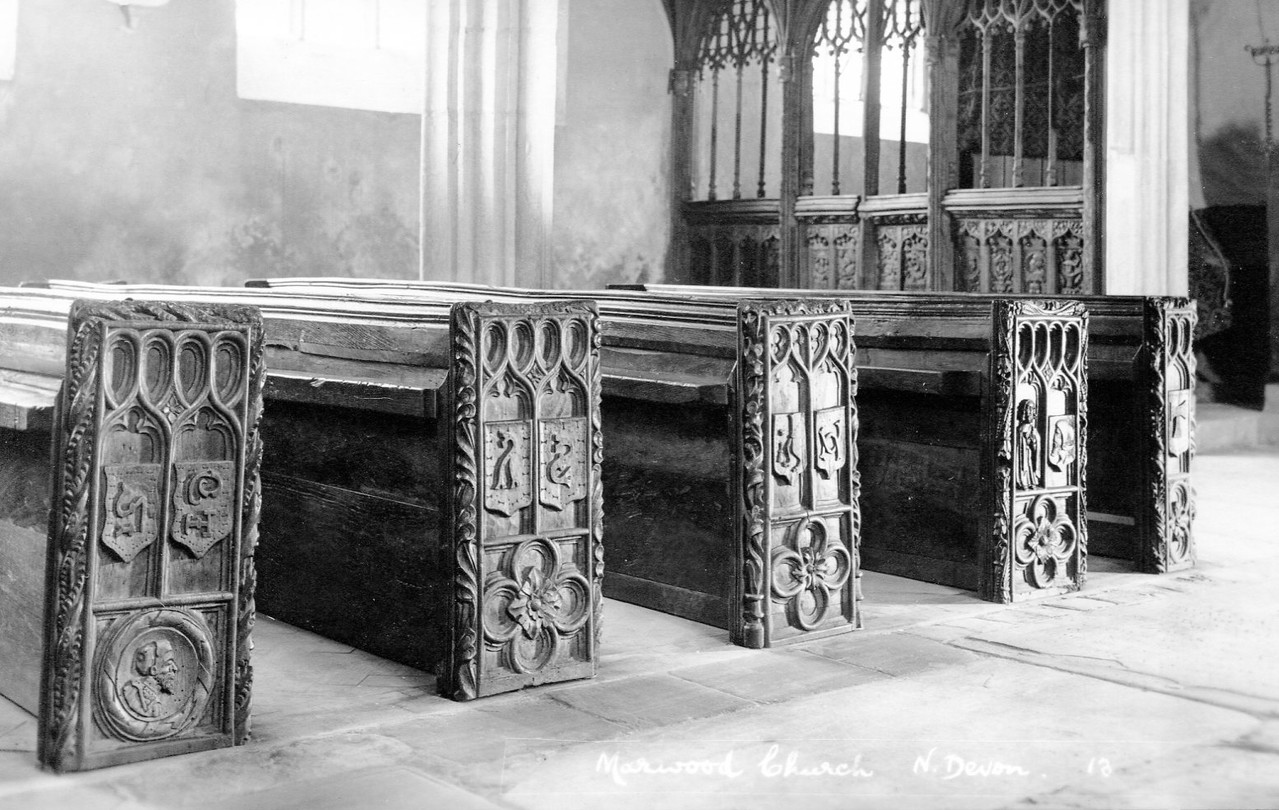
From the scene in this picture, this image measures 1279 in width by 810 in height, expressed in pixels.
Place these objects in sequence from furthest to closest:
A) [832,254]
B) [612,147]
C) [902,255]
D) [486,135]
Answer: [612,147] → [832,254] → [902,255] → [486,135]

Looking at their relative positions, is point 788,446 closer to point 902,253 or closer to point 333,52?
point 902,253

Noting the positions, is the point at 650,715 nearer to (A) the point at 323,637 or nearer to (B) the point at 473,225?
(A) the point at 323,637

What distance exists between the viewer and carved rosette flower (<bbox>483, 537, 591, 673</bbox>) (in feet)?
10.9

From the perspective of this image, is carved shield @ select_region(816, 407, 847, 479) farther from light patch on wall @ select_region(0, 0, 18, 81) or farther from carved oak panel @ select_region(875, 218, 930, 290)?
light patch on wall @ select_region(0, 0, 18, 81)

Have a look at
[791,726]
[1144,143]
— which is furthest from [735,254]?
[791,726]

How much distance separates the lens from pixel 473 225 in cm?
837

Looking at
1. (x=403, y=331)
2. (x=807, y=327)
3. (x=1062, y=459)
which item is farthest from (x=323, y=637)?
(x=1062, y=459)

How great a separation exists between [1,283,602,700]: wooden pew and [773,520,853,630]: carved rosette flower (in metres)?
0.59

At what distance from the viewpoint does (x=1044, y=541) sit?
4.41 metres

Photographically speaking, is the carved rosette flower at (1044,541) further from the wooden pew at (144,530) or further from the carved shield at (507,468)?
the wooden pew at (144,530)

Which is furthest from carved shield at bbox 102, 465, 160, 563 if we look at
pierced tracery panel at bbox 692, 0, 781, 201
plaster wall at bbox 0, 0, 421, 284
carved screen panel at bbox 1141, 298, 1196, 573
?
pierced tracery panel at bbox 692, 0, 781, 201

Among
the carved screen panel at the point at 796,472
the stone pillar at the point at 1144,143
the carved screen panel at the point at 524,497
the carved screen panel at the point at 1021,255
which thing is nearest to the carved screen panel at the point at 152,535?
the carved screen panel at the point at 524,497

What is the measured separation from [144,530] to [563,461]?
1.01 metres

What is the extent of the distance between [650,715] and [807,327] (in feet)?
4.00
